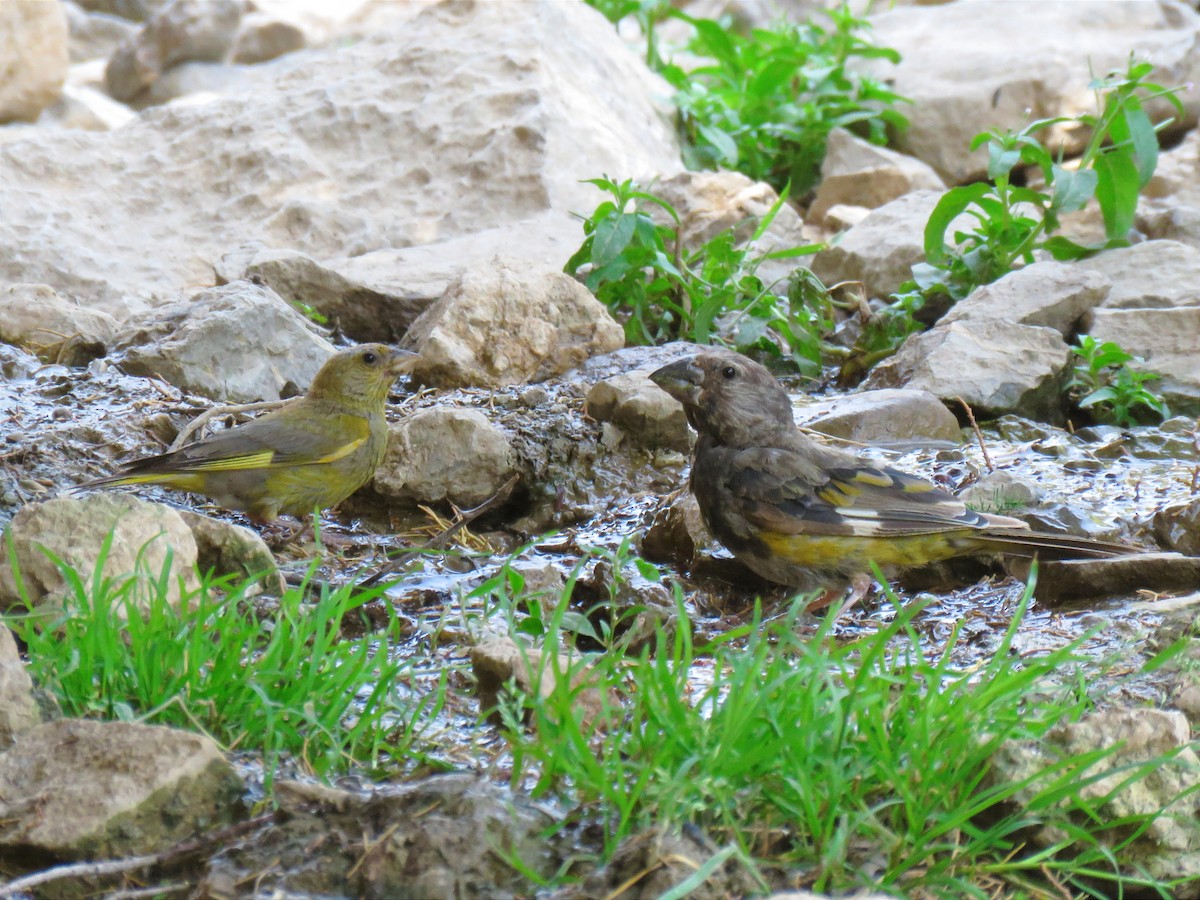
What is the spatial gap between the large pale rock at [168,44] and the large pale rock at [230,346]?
8757 millimetres

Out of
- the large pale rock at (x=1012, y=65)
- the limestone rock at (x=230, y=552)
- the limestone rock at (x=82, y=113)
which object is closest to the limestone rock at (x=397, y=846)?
the limestone rock at (x=230, y=552)

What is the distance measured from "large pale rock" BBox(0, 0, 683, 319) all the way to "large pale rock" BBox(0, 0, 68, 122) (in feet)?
11.5

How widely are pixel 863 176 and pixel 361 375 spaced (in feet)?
14.8

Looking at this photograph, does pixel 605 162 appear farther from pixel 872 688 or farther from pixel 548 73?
pixel 872 688

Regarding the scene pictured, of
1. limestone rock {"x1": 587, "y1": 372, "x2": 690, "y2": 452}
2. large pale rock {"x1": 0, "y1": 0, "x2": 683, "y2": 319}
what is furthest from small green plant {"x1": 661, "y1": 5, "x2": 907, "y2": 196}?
limestone rock {"x1": 587, "y1": 372, "x2": 690, "y2": 452}

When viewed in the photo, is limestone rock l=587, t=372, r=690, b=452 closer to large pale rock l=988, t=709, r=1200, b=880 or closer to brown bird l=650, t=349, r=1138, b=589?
brown bird l=650, t=349, r=1138, b=589

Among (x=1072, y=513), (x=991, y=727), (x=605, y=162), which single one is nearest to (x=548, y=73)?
(x=605, y=162)

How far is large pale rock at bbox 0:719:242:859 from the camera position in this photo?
2.47 metres

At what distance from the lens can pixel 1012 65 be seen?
9953 mm

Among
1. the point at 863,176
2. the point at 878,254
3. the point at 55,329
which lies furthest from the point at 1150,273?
the point at 55,329

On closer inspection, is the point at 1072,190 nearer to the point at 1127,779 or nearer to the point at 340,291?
the point at 340,291

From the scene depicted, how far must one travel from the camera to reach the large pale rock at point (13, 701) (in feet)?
8.95

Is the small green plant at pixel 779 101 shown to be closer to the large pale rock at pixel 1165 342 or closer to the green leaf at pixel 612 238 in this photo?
the green leaf at pixel 612 238

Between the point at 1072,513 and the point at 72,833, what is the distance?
349 centimetres
